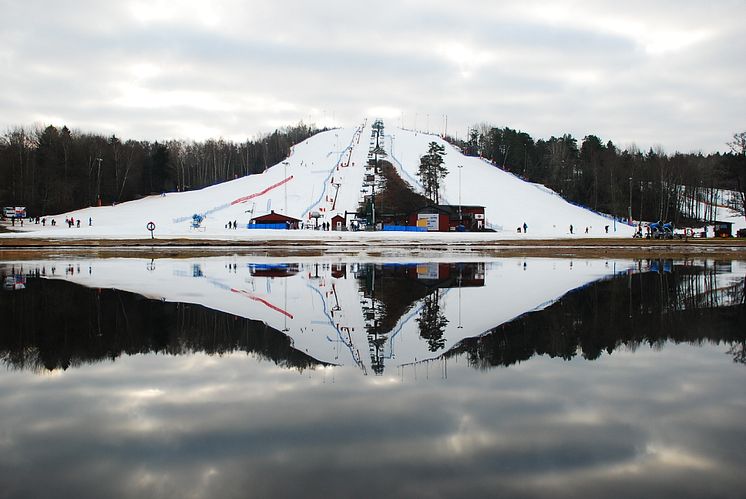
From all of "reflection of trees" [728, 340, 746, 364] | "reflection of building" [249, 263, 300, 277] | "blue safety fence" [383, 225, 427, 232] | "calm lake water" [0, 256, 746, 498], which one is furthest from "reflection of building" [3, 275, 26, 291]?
"blue safety fence" [383, 225, 427, 232]

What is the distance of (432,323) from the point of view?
1243 centimetres

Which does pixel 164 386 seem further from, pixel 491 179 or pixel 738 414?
pixel 491 179

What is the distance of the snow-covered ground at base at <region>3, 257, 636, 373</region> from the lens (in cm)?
1060

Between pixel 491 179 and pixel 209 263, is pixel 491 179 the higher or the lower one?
the higher one

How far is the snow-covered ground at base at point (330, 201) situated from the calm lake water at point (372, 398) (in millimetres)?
48314

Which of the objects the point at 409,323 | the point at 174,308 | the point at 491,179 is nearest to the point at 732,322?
the point at 409,323

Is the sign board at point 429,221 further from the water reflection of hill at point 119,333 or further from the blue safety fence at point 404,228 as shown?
the water reflection of hill at point 119,333

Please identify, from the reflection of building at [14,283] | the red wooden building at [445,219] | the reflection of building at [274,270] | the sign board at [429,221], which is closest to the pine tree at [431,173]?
the red wooden building at [445,219]

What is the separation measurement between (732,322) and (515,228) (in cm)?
7646

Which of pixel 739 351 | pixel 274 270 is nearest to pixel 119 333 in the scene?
pixel 739 351

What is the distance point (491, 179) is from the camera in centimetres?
12269

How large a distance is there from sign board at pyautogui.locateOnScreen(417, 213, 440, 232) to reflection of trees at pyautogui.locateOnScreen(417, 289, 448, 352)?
64325mm

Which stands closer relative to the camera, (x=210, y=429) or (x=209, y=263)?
(x=210, y=429)

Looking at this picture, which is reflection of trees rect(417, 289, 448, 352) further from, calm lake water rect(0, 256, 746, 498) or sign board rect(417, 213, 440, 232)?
sign board rect(417, 213, 440, 232)
